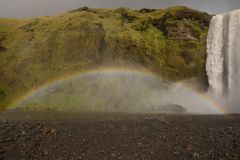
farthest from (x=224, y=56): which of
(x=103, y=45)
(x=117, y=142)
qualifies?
(x=117, y=142)

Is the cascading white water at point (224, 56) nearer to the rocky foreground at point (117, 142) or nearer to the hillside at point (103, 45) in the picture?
the hillside at point (103, 45)

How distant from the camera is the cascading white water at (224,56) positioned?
59.2 m

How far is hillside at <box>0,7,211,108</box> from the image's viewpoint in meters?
76.0

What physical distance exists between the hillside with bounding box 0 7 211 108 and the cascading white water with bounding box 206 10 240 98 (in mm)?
5840

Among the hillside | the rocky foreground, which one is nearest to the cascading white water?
the hillside

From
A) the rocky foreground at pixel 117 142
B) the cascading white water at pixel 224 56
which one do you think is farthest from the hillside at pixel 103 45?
the rocky foreground at pixel 117 142

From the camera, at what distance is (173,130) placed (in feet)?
74.9

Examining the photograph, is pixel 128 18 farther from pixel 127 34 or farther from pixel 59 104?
pixel 59 104

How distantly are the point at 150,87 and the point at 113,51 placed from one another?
43.7ft

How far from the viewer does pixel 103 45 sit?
78875 millimetres

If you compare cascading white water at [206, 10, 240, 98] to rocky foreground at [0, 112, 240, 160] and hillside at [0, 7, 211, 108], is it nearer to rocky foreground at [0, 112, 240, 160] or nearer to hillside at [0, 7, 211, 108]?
hillside at [0, 7, 211, 108]

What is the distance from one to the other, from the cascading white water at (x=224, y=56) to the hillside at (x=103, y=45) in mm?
5840

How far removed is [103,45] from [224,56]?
2894 centimetres

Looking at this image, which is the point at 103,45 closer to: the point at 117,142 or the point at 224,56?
the point at 224,56
